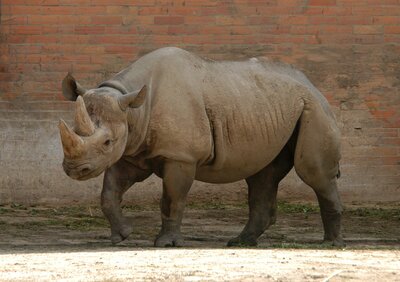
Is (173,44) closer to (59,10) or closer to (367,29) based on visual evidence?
(59,10)

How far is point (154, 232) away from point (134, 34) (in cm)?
265

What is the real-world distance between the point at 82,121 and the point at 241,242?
2.21m

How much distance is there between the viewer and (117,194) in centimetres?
1213

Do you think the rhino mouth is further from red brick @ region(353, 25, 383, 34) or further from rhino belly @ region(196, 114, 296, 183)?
red brick @ region(353, 25, 383, 34)

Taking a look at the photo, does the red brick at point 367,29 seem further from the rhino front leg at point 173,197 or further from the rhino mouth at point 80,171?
the rhino mouth at point 80,171

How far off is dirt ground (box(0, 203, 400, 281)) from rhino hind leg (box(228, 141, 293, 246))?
0.77 ft

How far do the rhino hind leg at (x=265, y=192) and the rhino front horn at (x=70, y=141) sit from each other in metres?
2.36

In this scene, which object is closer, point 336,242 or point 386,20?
point 336,242

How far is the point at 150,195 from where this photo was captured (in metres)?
15.6

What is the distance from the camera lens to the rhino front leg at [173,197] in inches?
472

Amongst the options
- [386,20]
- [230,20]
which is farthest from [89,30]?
[386,20]

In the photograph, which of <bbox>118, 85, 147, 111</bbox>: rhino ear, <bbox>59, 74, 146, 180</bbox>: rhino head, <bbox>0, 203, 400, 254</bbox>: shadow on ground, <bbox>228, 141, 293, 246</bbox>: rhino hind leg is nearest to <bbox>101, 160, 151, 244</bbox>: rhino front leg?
<bbox>0, 203, 400, 254</bbox>: shadow on ground

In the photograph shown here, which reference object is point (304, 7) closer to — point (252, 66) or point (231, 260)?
point (252, 66)

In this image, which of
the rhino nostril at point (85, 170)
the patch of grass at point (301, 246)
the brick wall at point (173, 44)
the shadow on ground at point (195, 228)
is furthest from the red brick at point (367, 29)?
the rhino nostril at point (85, 170)
